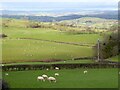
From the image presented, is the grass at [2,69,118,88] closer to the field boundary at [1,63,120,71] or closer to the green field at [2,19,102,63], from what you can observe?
the field boundary at [1,63,120,71]

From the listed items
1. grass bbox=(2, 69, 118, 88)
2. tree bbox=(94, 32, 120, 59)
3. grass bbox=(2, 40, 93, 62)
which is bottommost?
grass bbox=(2, 40, 93, 62)

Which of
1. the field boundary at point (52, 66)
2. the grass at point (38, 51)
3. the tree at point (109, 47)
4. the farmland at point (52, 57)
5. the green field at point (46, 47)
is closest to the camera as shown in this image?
the farmland at point (52, 57)

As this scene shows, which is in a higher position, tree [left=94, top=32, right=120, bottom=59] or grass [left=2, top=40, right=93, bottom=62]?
tree [left=94, top=32, right=120, bottom=59]

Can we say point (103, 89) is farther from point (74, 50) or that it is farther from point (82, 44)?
point (82, 44)

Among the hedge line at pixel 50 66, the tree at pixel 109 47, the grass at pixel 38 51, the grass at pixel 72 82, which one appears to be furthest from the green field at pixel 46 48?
the grass at pixel 72 82

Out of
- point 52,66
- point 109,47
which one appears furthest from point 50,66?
point 109,47

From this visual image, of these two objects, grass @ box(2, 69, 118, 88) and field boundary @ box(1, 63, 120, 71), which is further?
field boundary @ box(1, 63, 120, 71)

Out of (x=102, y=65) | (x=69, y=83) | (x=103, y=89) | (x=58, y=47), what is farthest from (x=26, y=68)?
(x=58, y=47)

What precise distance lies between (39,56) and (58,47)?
436 inches

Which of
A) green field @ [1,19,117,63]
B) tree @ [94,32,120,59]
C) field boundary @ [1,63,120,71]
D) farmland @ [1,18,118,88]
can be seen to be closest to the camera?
farmland @ [1,18,118,88]

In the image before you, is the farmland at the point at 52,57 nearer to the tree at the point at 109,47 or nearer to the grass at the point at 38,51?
the grass at the point at 38,51

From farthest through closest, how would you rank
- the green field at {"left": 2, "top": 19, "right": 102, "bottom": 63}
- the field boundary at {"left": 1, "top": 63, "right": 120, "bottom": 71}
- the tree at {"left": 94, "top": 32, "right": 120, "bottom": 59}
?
the green field at {"left": 2, "top": 19, "right": 102, "bottom": 63} < the tree at {"left": 94, "top": 32, "right": 120, "bottom": 59} < the field boundary at {"left": 1, "top": 63, "right": 120, "bottom": 71}

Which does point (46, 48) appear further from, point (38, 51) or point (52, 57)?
point (52, 57)

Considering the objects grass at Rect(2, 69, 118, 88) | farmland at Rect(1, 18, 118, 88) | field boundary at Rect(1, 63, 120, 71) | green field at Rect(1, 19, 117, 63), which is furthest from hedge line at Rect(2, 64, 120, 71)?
green field at Rect(1, 19, 117, 63)
